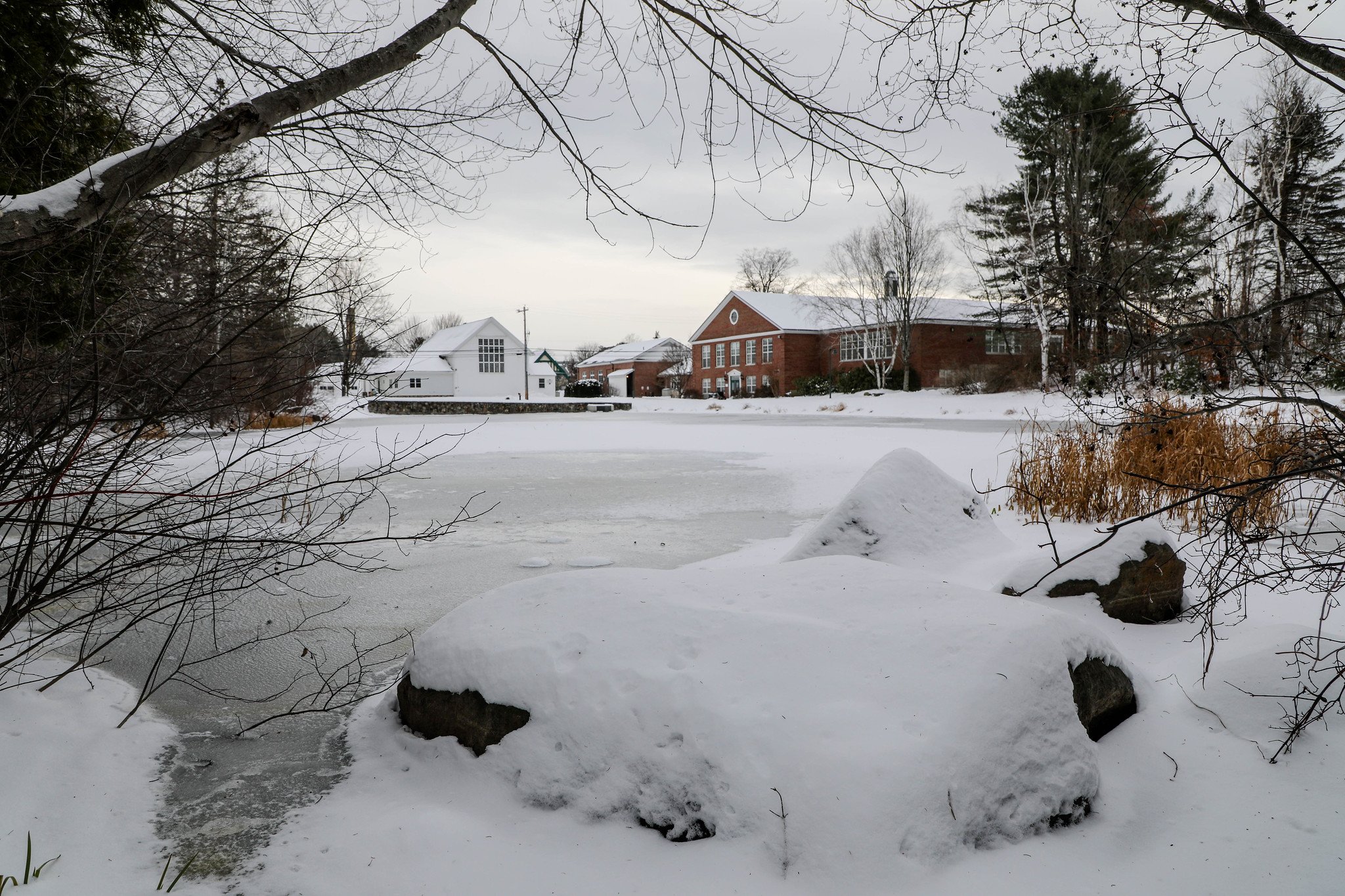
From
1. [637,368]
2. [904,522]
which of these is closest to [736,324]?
[637,368]

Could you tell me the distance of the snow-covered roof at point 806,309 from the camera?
41469mm

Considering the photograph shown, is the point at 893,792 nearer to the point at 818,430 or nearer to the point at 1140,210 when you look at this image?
the point at 1140,210

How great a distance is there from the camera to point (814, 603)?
3332 millimetres

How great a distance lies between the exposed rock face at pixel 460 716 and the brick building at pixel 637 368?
56.9 metres

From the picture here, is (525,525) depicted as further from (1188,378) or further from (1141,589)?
(1188,378)

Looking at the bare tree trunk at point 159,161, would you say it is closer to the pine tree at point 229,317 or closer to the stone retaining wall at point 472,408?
the pine tree at point 229,317

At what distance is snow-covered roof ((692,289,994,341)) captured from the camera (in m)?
41.5

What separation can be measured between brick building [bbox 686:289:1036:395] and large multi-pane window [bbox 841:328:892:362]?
0.14 feet

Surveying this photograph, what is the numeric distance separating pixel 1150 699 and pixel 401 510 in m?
7.66

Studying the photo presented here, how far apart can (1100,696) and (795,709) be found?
140 cm

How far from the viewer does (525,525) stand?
27.0 feet

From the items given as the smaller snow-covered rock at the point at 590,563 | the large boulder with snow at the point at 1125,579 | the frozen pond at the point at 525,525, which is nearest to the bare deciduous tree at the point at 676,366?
the frozen pond at the point at 525,525

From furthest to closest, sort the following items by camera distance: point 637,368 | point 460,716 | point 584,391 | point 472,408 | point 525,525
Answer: point 637,368 < point 584,391 < point 472,408 < point 525,525 < point 460,716

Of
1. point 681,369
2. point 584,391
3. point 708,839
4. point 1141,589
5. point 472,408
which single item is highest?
point 681,369
